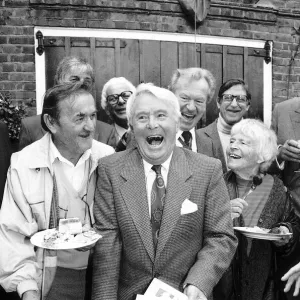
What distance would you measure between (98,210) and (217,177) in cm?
64

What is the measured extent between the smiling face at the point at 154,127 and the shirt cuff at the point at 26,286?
84 cm

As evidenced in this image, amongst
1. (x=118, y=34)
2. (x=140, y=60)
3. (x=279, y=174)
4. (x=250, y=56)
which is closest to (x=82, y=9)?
(x=118, y=34)

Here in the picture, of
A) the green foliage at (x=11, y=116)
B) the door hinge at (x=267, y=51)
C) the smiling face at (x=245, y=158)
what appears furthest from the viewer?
the door hinge at (x=267, y=51)

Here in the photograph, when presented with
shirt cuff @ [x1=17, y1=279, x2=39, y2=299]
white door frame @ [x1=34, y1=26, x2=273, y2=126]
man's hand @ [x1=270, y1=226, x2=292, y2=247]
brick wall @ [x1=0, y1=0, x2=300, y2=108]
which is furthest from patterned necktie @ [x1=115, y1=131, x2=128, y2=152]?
brick wall @ [x1=0, y1=0, x2=300, y2=108]

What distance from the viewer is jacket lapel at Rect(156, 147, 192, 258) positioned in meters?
2.54

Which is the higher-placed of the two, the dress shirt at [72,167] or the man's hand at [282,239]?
the dress shirt at [72,167]

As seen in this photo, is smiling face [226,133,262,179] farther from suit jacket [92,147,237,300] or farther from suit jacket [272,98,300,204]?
suit jacket [92,147,237,300]

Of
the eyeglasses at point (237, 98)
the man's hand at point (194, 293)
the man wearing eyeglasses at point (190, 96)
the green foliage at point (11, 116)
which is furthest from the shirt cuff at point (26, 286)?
the green foliage at point (11, 116)

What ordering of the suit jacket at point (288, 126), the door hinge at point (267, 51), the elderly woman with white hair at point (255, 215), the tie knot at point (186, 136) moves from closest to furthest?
the elderly woman with white hair at point (255, 215) < the suit jacket at point (288, 126) < the tie knot at point (186, 136) < the door hinge at point (267, 51)

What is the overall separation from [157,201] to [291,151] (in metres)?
1.24

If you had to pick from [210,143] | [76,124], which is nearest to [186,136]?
[210,143]

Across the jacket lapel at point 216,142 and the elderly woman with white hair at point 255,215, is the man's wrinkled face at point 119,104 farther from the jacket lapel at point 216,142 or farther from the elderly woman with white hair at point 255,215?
the elderly woman with white hair at point 255,215

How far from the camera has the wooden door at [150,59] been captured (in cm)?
575

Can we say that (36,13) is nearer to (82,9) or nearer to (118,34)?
(82,9)
